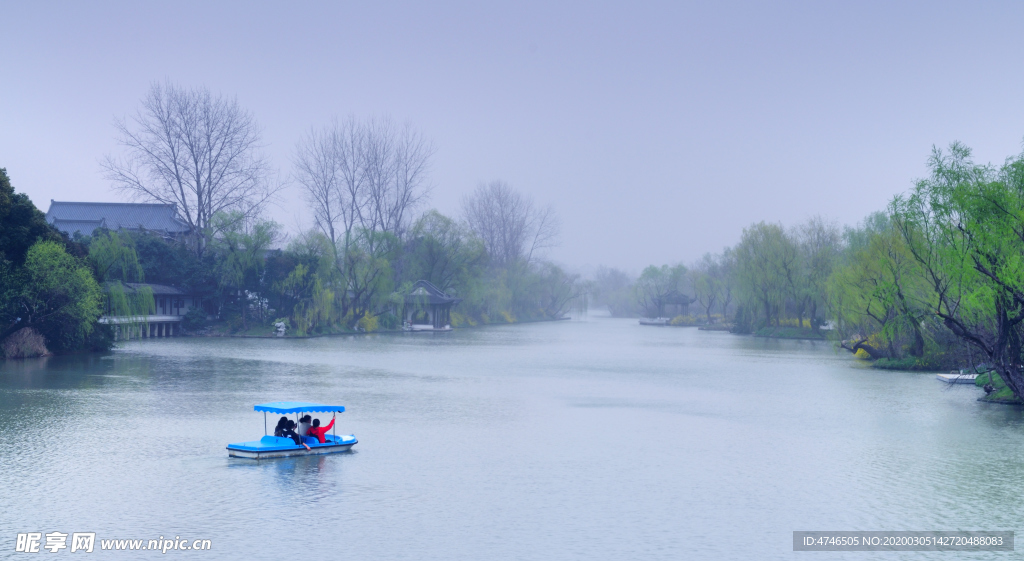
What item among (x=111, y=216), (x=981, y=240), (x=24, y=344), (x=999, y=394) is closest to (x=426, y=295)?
(x=111, y=216)

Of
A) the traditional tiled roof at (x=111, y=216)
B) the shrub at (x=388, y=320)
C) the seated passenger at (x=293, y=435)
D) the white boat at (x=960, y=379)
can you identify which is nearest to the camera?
the seated passenger at (x=293, y=435)

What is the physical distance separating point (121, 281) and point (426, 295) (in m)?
30.0

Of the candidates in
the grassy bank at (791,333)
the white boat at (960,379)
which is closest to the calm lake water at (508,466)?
Answer: the white boat at (960,379)

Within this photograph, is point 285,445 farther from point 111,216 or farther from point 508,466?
point 111,216

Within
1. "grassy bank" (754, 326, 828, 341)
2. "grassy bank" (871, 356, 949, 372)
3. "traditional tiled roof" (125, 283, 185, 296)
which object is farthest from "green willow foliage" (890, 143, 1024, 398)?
"traditional tiled roof" (125, 283, 185, 296)

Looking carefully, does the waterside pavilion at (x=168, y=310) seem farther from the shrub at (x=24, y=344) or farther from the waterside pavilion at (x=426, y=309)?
the waterside pavilion at (x=426, y=309)

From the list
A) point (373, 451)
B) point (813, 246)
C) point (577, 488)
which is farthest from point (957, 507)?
point (813, 246)

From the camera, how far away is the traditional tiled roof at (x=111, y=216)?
65688mm

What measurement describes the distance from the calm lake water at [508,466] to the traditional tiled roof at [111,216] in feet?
121

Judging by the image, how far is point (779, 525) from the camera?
1253 cm

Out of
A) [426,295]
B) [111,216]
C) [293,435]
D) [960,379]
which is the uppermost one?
[111,216]

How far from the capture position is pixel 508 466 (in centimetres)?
1608

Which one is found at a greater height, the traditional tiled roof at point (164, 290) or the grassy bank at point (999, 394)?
the traditional tiled roof at point (164, 290)

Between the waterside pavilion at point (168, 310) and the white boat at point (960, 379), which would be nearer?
the white boat at point (960, 379)
